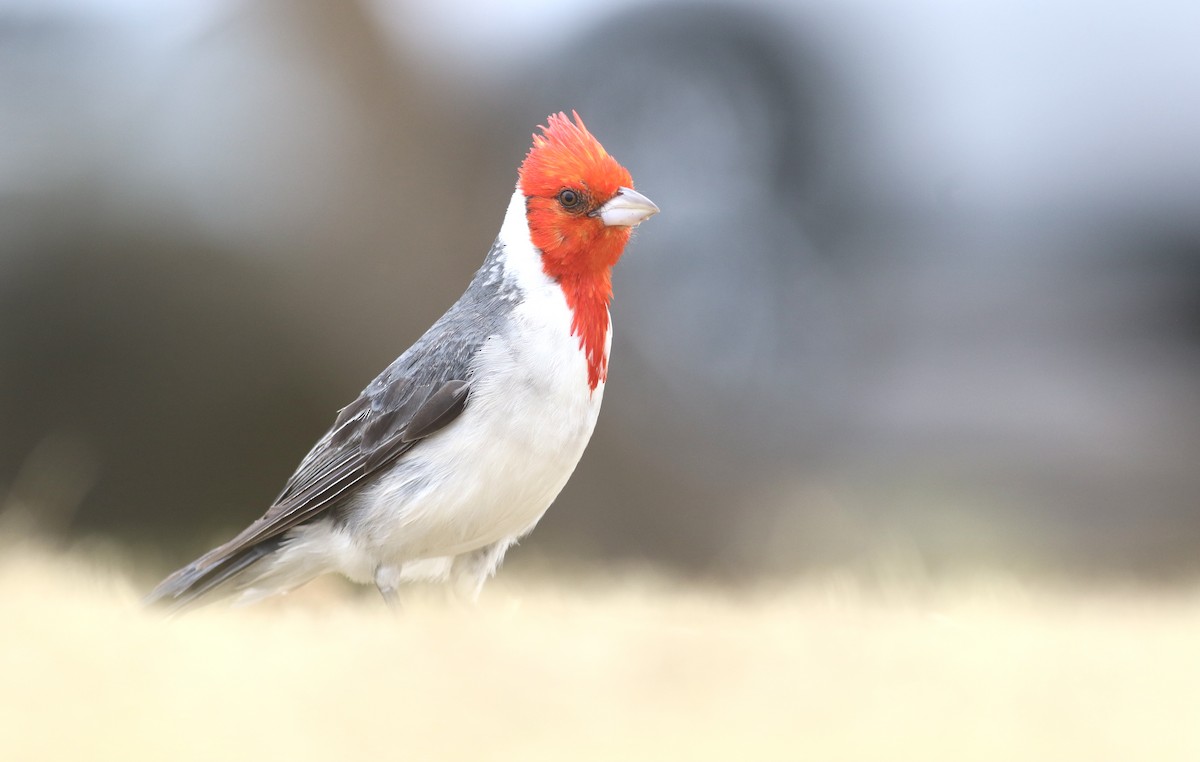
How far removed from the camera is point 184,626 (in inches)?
107

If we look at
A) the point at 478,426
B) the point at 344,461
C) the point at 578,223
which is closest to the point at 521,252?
the point at 578,223

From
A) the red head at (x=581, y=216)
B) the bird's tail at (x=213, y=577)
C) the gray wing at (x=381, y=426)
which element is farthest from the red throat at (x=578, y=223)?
the bird's tail at (x=213, y=577)

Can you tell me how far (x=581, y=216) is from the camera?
3.94 meters

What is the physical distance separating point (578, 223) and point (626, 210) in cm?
19

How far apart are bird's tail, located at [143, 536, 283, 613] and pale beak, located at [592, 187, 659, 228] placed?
1.69m

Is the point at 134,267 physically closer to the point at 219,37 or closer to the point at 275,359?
the point at 275,359

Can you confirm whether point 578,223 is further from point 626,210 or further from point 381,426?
point 381,426

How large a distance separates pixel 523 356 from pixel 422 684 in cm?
160

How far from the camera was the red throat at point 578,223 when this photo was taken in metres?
3.93

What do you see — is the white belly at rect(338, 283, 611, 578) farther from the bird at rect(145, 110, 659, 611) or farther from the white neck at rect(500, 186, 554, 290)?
the white neck at rect(500, 186, 554, 290)

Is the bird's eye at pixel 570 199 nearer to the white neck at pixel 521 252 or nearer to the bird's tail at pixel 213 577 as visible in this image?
the white neck at pixel 521 252

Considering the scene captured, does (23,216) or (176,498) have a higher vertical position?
(23,216)

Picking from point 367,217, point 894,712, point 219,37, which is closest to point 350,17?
point 219,37

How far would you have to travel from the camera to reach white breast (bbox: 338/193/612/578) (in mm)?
3664
